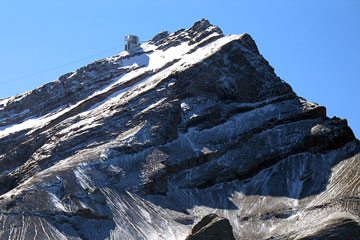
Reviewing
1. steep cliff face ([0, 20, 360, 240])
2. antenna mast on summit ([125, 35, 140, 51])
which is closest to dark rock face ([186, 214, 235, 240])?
steep cliff face ([0, 20, 360, 240])

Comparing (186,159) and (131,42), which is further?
(131,42)

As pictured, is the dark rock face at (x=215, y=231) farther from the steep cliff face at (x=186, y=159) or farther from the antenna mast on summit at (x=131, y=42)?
the antenna mast on summit at (x=131, y=42)

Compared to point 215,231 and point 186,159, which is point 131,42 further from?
point 215,231

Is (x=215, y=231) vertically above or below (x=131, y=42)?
below

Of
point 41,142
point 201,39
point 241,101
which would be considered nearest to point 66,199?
point 41,142

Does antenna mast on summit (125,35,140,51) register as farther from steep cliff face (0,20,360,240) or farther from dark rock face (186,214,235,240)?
dark rock face (186,214,235,240)

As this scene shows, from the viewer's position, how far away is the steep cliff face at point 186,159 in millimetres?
69750

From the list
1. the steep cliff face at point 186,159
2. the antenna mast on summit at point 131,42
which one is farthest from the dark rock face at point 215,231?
the antenna mast on summit at point 131,42

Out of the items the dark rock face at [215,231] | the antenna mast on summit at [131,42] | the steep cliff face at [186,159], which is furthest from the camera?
the antenna mast on summit at [131,42]

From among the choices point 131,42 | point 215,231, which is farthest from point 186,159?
point 131,42

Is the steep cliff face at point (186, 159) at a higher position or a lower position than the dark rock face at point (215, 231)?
higher

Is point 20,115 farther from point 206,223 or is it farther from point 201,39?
point 206,223

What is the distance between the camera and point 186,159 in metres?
82.8

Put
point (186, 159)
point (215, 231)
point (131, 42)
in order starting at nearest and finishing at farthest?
1. point (215, 231)
2. point (186, 159)
3. point (131, 42)
